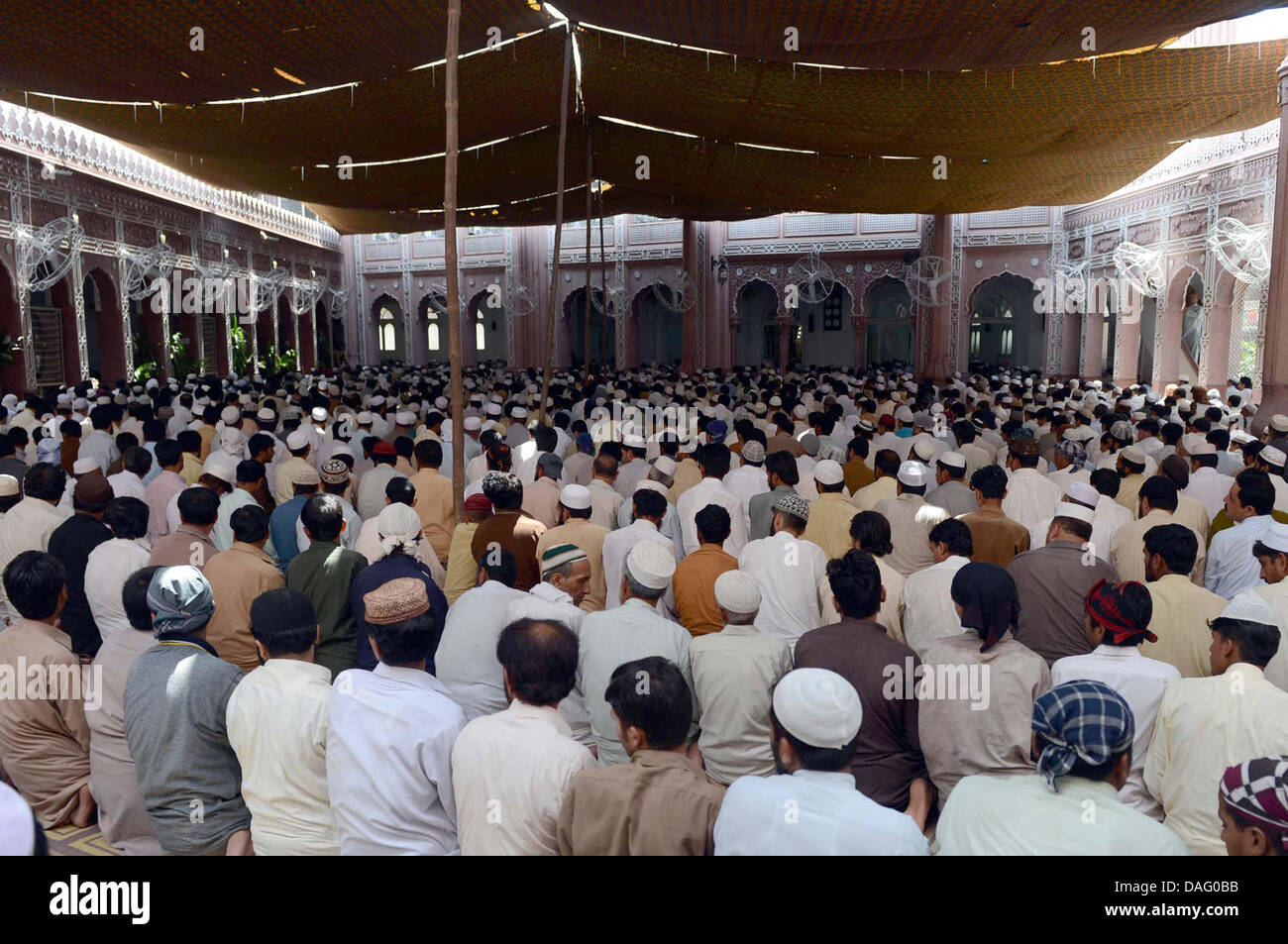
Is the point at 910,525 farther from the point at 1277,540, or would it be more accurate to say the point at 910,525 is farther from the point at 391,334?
the point at 391,334

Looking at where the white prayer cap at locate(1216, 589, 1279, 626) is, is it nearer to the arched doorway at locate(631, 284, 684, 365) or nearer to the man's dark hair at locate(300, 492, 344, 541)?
the man's dark hair at locate(300, 492, 344, 541)

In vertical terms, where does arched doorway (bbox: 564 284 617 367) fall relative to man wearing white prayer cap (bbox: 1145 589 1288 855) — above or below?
above

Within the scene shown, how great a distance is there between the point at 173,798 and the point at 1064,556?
3684mm

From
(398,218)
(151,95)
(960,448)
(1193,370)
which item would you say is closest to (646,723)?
(960,448)

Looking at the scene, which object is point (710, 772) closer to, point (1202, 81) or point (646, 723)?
point (646, 723)

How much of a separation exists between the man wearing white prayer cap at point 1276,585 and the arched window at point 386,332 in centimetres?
3231

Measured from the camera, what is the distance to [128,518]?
4480 millimetres

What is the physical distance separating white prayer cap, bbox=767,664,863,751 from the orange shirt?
1995mm

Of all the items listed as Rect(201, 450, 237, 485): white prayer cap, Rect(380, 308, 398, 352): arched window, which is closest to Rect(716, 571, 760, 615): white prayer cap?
Rect(201, 450, 237, 485): white prayer cap

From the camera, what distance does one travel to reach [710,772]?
3.32 m

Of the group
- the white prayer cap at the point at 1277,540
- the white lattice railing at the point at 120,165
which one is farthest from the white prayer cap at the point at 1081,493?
the white lattice railing at the point at 120,165

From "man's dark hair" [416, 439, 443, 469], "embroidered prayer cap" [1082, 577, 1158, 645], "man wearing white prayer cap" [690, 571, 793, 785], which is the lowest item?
"man wearing white prayer cap" [690, 571, 793, 785]

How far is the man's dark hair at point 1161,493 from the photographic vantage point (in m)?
4.89

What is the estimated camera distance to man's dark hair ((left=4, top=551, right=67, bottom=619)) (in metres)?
3.55
